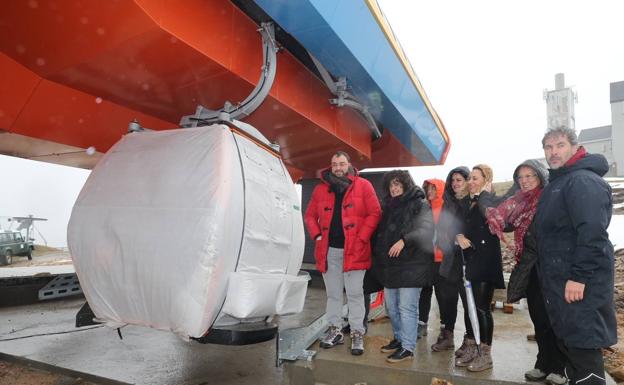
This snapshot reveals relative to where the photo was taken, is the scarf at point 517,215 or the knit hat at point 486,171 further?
the knit hat at point 486,171

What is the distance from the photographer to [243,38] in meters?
3.50

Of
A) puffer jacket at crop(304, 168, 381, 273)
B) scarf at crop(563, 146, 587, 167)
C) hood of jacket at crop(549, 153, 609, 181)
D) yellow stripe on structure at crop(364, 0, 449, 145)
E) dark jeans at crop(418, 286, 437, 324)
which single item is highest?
yellow stripe on structure at crop(364, 0, 449, 145)

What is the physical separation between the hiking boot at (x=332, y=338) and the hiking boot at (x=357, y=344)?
0.18m

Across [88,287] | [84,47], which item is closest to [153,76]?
[84,47]

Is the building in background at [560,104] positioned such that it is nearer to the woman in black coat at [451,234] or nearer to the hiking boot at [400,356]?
the woman in black coat at [451,234]

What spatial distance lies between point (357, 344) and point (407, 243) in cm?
90

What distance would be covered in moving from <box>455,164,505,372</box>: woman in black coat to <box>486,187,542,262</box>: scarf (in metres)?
0.08

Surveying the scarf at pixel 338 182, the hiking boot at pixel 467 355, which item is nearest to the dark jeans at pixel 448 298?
the hiking boot at pixel 467 355

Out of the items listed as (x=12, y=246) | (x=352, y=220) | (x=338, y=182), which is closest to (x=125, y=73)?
(x=338, y=182)

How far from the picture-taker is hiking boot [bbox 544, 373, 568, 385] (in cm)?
243

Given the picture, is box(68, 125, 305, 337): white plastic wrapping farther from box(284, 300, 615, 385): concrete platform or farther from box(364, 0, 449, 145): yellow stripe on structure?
box(364, 0, 449, 145): yellow stripe on structure

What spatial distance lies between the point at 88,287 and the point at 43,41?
6.19 ft

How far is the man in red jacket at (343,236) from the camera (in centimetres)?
316

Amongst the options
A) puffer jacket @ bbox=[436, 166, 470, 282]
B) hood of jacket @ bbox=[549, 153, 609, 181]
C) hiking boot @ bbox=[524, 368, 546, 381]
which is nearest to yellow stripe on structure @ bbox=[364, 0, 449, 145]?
puffer jacket @ bbox=[436, 166, 470, 282]
